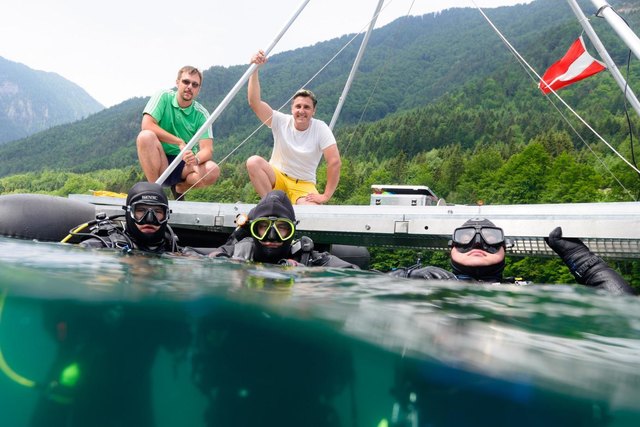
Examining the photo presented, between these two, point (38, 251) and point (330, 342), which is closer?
point (330, 342)

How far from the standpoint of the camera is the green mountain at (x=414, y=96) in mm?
83562

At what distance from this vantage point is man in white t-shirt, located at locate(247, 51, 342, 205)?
6250 millimetres

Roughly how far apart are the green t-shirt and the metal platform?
78cm

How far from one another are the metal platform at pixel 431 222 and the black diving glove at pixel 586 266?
12 centimetres

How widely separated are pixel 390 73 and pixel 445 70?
14262mm

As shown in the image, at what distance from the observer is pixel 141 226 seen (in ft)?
15.1

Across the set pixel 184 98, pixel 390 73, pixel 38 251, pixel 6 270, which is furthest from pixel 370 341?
pixel 390 73

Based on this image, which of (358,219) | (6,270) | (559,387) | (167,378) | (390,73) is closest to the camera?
(559,387)

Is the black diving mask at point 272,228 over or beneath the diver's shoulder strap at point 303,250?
over

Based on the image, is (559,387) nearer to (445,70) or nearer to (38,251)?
(38,251)

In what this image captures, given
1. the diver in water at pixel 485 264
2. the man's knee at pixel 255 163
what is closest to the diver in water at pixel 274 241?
the diver in water at pixel 485 264

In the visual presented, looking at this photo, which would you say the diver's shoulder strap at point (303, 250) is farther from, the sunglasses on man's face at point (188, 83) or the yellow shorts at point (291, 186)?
the sunglasses on man's face at point (188, 83)

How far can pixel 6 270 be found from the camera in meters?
2.74

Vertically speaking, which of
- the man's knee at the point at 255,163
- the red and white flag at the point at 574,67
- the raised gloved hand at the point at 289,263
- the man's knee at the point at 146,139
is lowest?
the raised gloved hand at the point at 289,263
